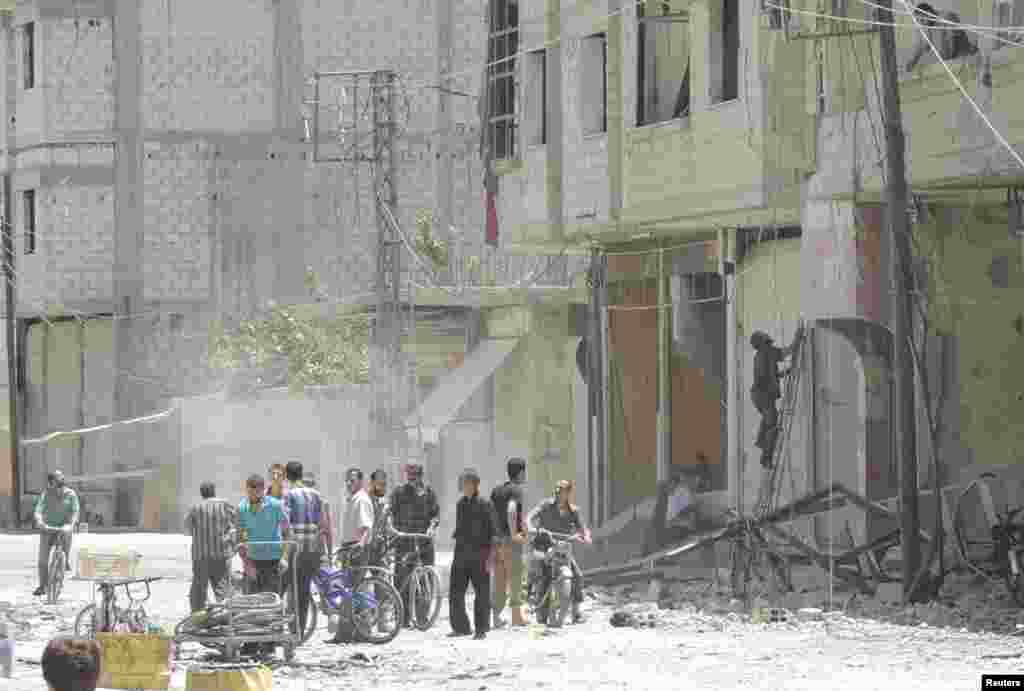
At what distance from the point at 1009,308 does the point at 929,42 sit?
4.40 m

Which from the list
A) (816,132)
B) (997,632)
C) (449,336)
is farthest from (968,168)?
(449,336)

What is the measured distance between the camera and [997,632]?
2117cm

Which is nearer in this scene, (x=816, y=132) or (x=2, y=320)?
(x=816, y=132)

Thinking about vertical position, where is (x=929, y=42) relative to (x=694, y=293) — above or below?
above

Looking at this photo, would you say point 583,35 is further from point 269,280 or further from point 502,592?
point 269,280

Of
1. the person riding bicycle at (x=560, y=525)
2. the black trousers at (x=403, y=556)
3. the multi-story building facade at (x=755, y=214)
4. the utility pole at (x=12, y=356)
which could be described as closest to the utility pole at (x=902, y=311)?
the multi-story building facade at (x=755, y=214)

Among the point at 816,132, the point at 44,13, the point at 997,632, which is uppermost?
the point at 44,13

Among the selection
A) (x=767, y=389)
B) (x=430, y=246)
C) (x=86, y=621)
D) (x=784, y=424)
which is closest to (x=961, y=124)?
(x=784, y=424)

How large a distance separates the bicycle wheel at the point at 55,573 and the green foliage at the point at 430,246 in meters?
20.0

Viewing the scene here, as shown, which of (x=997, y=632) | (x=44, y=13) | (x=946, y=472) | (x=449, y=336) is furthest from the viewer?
(x=44, y=13)

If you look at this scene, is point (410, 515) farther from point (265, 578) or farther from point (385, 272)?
point (385, 272)

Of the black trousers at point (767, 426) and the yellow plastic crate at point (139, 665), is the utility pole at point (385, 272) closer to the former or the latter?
the black trousers at point (767, 426)

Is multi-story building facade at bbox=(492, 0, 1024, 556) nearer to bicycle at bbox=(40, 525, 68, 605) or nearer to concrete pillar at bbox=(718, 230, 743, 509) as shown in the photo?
concrete pillar at bbox=(718, 230, 743, 509)

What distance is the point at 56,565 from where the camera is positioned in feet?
91.5
